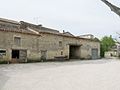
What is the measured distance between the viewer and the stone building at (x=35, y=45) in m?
28.4

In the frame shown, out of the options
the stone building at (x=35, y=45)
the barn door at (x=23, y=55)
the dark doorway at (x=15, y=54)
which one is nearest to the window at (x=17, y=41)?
the stone building at (x=35, y=45)

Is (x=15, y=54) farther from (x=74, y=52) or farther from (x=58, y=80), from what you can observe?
(x=58, y=80)

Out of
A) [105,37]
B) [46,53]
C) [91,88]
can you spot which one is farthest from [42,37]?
[105,37]

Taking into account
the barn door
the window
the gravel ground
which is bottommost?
the gravel ground

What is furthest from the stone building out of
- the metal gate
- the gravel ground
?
the gravel ground

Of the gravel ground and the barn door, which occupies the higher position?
the barn door

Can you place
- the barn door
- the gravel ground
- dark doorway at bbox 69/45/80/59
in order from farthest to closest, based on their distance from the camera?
dark doorway at bbox 69/45/80/59, the barn door, the gravel ground

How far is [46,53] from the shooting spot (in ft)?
112

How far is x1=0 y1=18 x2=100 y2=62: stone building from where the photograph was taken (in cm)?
2841

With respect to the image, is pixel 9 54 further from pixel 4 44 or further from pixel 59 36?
pixel 59 36

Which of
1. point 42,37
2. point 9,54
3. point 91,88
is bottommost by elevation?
point 91,88

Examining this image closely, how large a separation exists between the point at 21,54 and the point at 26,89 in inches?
811

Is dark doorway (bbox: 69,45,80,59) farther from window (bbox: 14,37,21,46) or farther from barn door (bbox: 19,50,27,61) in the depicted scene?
window (bbox: 14,37,21,46)

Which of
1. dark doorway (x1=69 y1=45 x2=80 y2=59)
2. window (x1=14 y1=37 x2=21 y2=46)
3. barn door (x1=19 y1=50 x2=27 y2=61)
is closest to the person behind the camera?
window (x1=14 y1=37 x2=21 y2=46)
